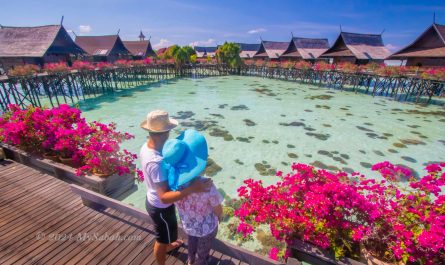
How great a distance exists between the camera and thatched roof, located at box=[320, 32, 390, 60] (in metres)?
23.7

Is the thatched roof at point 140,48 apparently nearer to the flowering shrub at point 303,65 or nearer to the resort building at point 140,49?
the resort building at point 140,49

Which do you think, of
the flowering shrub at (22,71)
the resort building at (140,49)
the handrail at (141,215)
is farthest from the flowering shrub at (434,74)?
the resort building at (140,49)

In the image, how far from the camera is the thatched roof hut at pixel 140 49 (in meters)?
34.8

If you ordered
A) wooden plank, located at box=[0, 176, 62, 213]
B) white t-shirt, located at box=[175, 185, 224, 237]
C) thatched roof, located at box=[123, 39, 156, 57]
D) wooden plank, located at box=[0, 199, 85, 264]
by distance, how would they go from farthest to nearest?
thatched roof, located at box=[123, 39, 156, 57] → wooden plank, located at box=[0, 176, 62, 213] → wooden plank, located at box=[0, 199, 85, 264] → white t-shirt, located at box=[175, 185, 224, 237]

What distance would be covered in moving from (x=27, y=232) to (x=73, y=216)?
0.52 meters

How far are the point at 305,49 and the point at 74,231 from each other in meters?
33.3

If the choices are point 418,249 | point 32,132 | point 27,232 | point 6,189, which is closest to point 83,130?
point 32,132

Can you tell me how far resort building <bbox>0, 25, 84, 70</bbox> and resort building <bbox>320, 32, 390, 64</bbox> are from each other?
30.6 m

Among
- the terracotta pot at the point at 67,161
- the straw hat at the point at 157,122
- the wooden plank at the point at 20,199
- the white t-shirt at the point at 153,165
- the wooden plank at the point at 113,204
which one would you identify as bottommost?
the wooden plank at the point at 20,199

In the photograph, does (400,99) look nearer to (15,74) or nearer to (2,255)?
(2,255)

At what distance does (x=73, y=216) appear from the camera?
3186 mm

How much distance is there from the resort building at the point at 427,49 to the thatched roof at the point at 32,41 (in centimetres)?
3543

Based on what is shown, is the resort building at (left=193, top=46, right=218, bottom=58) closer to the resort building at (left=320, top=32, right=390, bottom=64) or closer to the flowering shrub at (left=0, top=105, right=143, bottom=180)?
the resort building at (left=320, top=32, right=390, bottom=64)

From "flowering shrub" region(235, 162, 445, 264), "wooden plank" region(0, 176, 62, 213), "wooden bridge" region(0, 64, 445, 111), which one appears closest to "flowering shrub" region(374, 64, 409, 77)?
"wooden bridge" region(0, 64, 445, 111)
